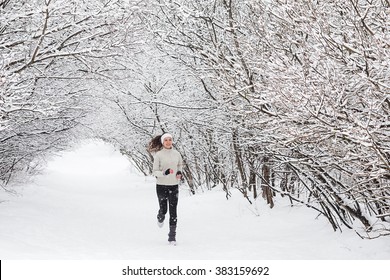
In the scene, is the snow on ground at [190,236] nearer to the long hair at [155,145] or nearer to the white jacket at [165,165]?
the white jacket at [165,165]

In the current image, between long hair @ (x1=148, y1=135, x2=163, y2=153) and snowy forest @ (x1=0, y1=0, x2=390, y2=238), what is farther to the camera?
long hair @ (x1=148, y1=135, x2=163, y2=153)

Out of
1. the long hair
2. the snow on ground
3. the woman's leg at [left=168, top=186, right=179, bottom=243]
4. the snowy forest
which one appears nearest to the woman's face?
the long hair

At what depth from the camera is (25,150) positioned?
38.1ft

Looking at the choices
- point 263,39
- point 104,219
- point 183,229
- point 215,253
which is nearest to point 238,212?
point 183,229

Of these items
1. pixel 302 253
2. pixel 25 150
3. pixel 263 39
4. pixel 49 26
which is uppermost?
pixel 49 26

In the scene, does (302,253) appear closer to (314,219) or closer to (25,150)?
(314,219)

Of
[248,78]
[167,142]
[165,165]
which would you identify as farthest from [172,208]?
[248,78]

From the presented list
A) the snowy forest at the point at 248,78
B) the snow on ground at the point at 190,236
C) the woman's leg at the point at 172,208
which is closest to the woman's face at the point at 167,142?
the woman's leg at the point at 172,208

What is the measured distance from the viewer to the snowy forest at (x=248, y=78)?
13.3ft

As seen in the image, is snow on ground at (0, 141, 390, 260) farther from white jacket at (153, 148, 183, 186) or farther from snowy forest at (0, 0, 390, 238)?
white jacket at (153, 148, 183, 186)

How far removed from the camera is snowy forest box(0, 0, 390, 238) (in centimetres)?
404

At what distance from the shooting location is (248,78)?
5934mm

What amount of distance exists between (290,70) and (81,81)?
22.4 ft

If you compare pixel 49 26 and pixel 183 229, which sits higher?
pixel 49 26
